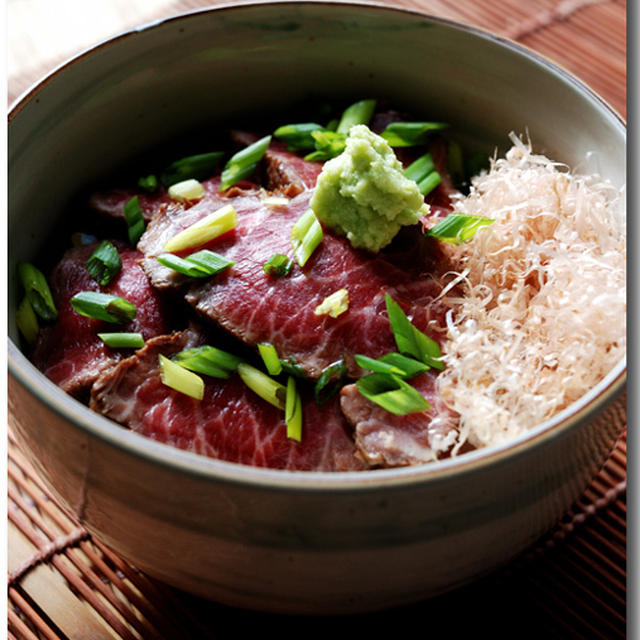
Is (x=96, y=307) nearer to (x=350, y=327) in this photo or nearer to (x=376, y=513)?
(x=350, y=327)

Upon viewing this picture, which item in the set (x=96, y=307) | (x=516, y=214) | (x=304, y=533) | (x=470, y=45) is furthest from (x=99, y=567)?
(x=470, y=45)

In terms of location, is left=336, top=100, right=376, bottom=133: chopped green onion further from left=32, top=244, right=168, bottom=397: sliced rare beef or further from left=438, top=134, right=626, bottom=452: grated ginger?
left=32, top=244, right=168, bottom=397: sliced rare beef

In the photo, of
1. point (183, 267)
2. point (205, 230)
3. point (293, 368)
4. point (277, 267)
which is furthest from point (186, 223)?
point (293, 368)

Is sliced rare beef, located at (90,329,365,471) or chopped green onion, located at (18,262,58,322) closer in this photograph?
sliced rare beef, located at (90,329,365,471)

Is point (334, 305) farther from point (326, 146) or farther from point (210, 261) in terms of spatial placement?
point (326, 146)

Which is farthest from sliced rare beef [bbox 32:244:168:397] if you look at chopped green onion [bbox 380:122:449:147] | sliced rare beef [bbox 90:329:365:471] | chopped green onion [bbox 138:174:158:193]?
chopped green onion [bbox 380:122:449:147]

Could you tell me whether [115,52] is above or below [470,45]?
below

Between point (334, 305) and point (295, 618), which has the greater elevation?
point (334, 305)
